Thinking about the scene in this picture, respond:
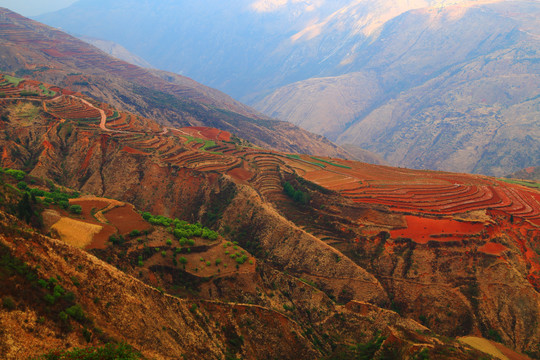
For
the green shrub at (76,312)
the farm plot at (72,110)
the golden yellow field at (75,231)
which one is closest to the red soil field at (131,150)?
the farm plot at (72,110)

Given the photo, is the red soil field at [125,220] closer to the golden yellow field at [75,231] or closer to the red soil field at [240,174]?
the golden yellow field at [75,231]

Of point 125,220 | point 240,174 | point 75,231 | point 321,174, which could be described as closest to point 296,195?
point 321,174

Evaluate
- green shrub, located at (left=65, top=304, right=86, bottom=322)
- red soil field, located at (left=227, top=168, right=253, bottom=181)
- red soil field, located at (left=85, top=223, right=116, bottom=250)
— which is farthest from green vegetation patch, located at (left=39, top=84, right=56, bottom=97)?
green shrub, located at (left=65, top=304, right=86, bottom=322)

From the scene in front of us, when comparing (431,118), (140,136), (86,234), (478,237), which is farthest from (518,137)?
(86,234)

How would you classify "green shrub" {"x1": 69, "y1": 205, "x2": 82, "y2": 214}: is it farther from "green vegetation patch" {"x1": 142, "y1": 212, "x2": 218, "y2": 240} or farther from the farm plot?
the farm plot

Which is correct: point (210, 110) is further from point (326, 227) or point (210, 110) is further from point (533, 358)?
point (533, 358)
